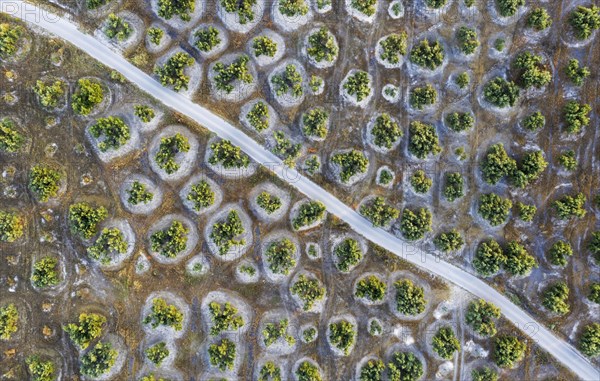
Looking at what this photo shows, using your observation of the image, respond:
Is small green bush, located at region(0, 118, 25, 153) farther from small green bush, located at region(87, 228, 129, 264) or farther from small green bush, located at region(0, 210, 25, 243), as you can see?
small green bush, located at region(87, 228, 129, 264)

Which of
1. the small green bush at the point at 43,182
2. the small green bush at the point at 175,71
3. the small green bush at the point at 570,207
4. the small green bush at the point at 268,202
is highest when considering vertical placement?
the small green bush at the point at 175,71

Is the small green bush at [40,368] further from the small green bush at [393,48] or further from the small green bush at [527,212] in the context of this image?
the small green bush at [527,212]

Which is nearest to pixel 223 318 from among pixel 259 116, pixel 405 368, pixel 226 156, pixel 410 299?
pixel 226 156

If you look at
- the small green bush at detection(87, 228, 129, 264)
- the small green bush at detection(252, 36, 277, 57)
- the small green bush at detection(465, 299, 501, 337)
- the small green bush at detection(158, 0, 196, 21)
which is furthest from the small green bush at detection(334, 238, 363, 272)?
the small green bush at detection(158, 0, 196, 21)

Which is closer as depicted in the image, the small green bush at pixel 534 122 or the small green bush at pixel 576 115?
the small green bush at pixel 576 115

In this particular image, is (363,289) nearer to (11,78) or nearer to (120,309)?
(120,309)

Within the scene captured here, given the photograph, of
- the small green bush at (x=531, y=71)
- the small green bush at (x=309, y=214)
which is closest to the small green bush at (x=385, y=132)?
the small green bush at (x=309, y=214)

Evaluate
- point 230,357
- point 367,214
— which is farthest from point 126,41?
point 230,357

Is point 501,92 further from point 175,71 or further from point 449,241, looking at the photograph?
point 175,71
